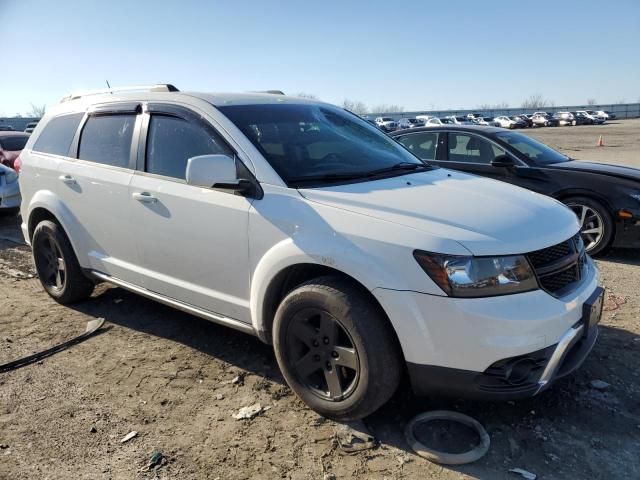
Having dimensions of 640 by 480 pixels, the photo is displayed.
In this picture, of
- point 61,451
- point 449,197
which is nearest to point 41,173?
point 61,451

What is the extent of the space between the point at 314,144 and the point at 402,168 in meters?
0.66

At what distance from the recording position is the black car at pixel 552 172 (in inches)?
246

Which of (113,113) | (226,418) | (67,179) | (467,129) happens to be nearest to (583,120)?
(467,129)

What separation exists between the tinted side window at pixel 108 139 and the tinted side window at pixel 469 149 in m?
4.86

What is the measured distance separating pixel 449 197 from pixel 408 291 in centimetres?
82

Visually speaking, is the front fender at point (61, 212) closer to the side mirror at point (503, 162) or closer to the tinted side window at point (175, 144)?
the tinted side window at point (175, 144)

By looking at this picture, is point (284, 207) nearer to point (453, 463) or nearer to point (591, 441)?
point (453, 463)

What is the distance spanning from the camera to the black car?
6.25 m

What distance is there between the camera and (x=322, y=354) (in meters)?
3.03

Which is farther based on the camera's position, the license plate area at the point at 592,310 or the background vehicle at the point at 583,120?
the background vehicle at the point at 583,120

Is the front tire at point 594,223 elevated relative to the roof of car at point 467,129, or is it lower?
lower

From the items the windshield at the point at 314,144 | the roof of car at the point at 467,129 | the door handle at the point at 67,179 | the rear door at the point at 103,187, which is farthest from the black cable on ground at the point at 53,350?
the roof of car at the point at 467,129

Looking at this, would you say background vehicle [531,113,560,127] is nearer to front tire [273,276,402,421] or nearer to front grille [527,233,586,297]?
front grille [527,233,586,297]

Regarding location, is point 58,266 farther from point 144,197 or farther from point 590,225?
point 590,225
